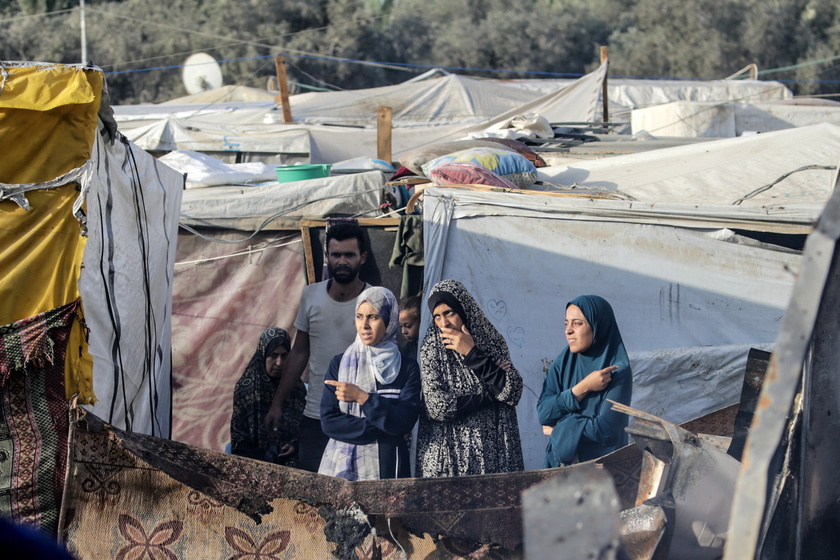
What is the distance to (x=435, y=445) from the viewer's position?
3.69 meters

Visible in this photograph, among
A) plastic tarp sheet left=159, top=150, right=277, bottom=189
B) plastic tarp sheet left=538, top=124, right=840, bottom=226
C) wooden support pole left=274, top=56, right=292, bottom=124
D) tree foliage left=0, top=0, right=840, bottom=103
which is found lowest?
plastic tarp sheet left=159, top=150, right=277, bottom=189

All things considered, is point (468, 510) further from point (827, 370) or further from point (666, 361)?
point (666, 361)

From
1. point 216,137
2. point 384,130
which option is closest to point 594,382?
point 384,130

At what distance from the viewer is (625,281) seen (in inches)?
189

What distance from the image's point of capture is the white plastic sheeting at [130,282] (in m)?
3.53

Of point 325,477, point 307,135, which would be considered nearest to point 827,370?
point 325,477

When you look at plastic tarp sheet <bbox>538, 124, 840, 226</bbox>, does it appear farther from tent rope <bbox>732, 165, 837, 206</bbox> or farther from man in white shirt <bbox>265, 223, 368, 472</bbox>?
man in white shirt <bbox>265, 223, 368, 472</bbox>

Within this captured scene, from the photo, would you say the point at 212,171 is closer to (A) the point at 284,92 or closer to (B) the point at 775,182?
(B) the point at 775,182

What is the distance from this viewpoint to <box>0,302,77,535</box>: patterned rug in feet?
9.91

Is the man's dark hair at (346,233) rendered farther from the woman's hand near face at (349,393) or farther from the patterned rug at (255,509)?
the patterned rug at (255,509)

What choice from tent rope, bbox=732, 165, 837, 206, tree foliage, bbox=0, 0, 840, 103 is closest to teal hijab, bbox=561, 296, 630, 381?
tent rope, bbox=732, 165, 837, 206

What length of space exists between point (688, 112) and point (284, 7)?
69.8 ft

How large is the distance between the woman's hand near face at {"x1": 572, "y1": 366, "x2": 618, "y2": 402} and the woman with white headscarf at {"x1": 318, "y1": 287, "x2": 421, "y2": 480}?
27.8 inches

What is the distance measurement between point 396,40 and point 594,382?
28466 mm
